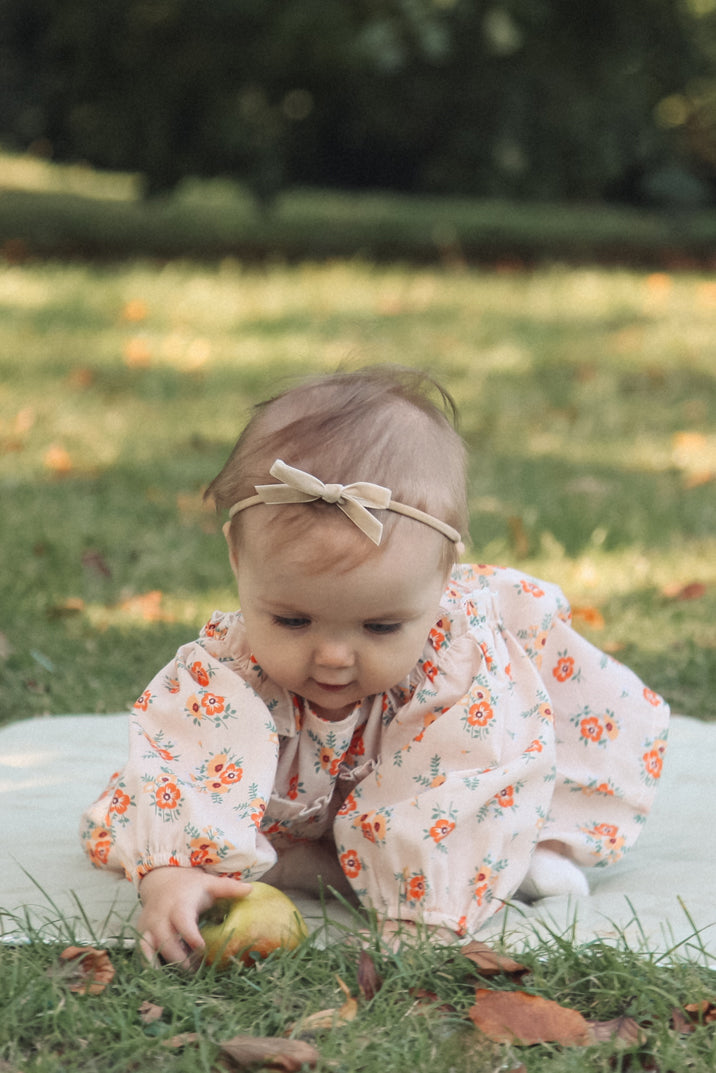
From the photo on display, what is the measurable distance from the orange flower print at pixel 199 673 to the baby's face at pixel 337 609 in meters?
0.11

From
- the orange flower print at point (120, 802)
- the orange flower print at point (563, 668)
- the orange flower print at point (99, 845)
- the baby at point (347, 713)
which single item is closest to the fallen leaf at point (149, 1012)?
the baby at point (347, 713)

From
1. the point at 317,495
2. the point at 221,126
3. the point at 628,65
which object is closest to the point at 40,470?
the point at 317,495

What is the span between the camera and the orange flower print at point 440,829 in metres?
2.13

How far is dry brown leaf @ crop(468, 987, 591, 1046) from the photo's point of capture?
183cm

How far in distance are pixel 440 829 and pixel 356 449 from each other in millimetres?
598

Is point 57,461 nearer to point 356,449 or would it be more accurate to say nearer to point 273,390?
point 273,390

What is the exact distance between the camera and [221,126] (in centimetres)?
874

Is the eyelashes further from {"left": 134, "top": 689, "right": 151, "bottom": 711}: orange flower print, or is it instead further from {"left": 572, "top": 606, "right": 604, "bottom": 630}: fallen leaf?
{"left": 572, "top": 606, "right": 604, "bottom": 630}: fallen leaf

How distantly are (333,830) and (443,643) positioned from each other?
0.35 m

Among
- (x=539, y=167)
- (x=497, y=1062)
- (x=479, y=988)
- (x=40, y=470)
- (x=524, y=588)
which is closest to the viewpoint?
(x=497, y=1062)

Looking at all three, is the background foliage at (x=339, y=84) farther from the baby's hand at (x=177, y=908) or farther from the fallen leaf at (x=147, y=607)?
the baby's hand at (x=177, y=908)

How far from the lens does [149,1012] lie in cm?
186

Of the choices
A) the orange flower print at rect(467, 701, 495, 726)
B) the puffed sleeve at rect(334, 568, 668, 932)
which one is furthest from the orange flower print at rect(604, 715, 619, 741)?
the orange flower print at rect(467, 701, 495, 726)

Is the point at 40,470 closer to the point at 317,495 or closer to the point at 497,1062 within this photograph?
the point at 317,495
